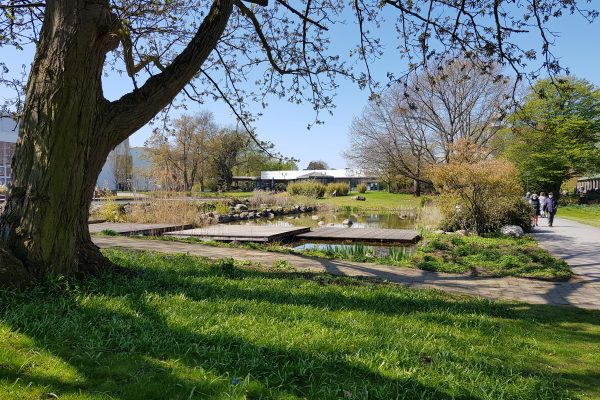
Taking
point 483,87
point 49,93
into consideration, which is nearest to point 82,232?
point 49,93

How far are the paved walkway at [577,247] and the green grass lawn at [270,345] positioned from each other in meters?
4.96

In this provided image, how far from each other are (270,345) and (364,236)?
14.1 m

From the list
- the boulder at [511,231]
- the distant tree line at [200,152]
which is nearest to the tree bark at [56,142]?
the boulder at [511,231]

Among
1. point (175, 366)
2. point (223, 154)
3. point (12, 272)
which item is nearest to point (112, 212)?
point (12, 272)

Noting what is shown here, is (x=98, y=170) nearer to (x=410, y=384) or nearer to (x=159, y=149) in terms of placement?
(x=410, y=384)

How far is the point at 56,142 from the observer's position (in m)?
5.12

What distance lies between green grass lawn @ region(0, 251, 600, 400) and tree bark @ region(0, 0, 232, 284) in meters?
0.44

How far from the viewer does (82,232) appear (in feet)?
19.4

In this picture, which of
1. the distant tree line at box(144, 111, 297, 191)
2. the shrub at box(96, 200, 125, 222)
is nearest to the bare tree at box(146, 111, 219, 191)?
the distant tree line at box(144, 111, 297, 191)

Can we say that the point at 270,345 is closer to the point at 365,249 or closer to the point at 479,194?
the point at 365,249

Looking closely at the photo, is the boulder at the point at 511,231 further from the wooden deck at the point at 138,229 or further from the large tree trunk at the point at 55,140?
the large tree trunk at the point at 55,140

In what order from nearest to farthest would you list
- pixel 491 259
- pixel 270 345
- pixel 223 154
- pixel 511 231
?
pixel 270 345, pixel 491 259, pixel 511 231, pixel 223 154

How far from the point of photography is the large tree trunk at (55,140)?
509 cm

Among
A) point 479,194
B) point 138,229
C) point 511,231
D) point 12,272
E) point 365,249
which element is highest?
point 479,194
